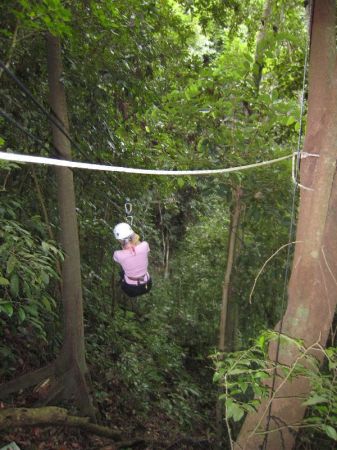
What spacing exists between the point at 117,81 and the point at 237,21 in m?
2.32

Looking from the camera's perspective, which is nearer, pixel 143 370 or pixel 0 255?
pixel 0 255

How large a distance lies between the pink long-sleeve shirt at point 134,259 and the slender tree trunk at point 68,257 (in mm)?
545

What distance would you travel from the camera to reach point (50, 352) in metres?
Answer: 4.89

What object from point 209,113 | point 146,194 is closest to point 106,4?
point 209,113

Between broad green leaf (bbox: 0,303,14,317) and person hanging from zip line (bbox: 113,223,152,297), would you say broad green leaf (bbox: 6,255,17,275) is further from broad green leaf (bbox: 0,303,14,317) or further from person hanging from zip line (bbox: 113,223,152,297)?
person hanging from zip line (bbox: 113,223,152,297)

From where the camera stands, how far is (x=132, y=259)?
402cm

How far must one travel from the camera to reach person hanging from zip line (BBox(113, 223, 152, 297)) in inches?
152

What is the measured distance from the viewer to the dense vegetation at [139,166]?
11.3 ft

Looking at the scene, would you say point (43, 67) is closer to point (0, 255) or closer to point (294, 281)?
point (0, 255)

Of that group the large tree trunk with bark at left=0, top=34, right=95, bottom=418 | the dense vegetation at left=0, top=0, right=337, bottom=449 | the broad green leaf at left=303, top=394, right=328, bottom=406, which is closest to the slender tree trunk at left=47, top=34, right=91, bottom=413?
the large tree trunk with bark at left=0, top=34, right=95, bottom=418

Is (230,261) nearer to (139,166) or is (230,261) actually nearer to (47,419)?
(139,166)

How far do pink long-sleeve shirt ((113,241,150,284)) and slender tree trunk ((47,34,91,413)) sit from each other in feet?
1.79

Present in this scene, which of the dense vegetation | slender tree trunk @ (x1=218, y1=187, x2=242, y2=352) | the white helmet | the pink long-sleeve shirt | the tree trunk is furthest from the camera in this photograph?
slender tree trunk @ (x1=218, y1=187, x2=242, y2=352)

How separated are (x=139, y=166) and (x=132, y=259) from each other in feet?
6.65
